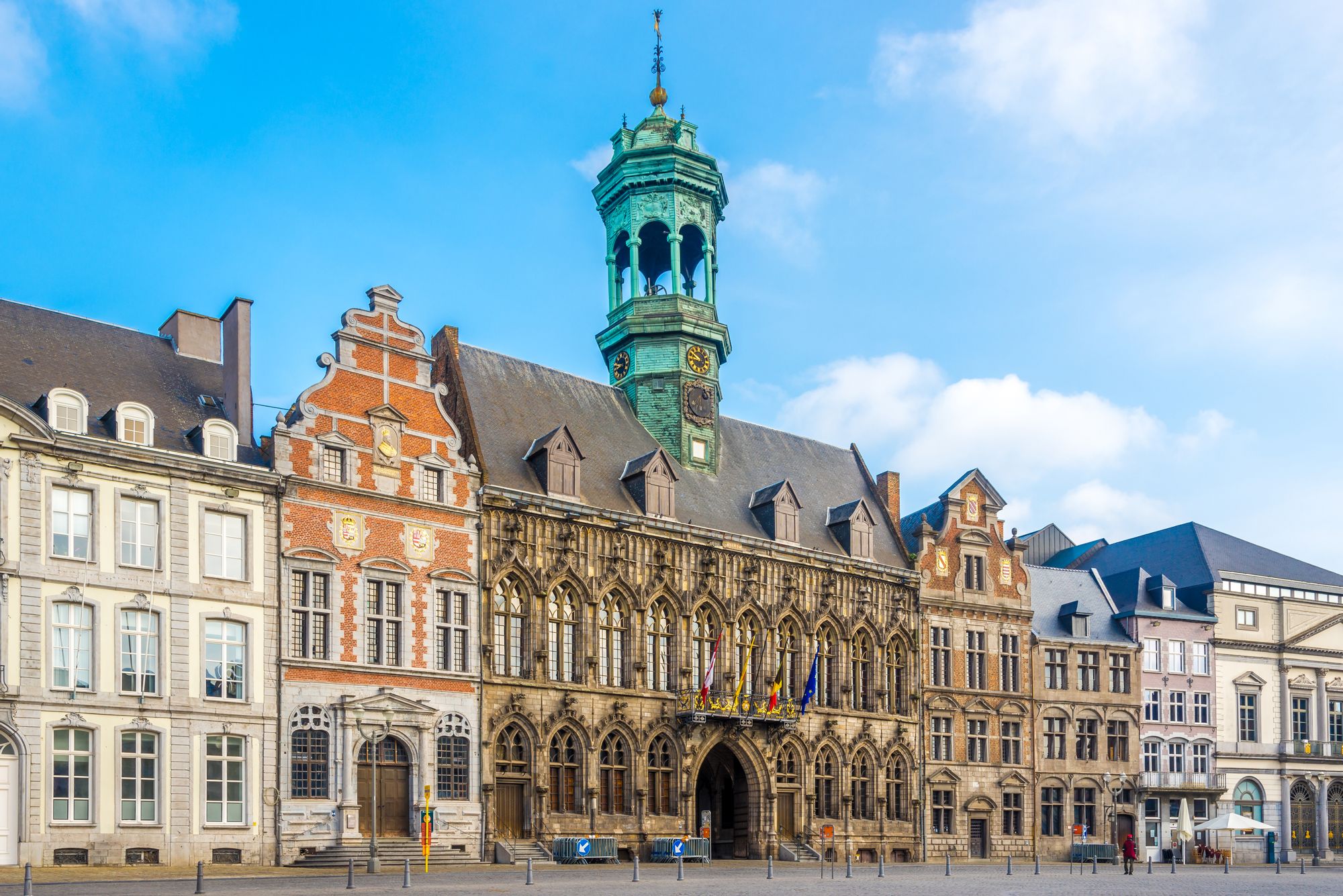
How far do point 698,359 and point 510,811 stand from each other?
1878 cm

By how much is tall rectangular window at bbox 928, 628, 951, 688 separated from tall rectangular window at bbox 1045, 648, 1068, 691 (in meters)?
5.66

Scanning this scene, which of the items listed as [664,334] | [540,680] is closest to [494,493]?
[540,680]

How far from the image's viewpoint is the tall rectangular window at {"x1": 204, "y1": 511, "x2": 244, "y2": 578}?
40781 millimetres

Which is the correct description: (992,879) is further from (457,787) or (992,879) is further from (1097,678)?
(1097,678)

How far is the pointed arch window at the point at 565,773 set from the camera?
47.0m

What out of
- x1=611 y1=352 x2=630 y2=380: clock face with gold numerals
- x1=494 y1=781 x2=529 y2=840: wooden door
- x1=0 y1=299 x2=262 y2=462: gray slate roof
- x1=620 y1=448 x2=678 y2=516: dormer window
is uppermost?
x1=611 y1=352 x2=630 y2=380: clock face with gold numerals

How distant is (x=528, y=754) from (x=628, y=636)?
5.38 metres

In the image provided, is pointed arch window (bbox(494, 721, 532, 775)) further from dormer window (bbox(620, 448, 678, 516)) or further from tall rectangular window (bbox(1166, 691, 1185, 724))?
tall rectangular window (bbox(1166, 691, 1185, 724))

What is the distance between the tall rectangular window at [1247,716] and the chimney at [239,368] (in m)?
45.9

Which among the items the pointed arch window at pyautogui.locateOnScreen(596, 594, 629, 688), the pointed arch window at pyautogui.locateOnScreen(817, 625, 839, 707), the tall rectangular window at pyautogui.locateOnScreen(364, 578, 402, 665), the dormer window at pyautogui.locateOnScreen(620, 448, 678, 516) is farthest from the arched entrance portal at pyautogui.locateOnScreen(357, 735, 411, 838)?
the pointed arch window at pyautogui.locateOnScreen(817, 625, 839, 707)

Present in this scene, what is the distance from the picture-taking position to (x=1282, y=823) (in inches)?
2655

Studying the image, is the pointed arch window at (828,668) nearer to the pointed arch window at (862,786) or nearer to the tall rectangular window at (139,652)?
the pointed arch window at (862,786)

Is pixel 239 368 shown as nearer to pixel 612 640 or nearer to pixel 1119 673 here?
pixel 612 640

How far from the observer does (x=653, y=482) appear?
5131 cm
